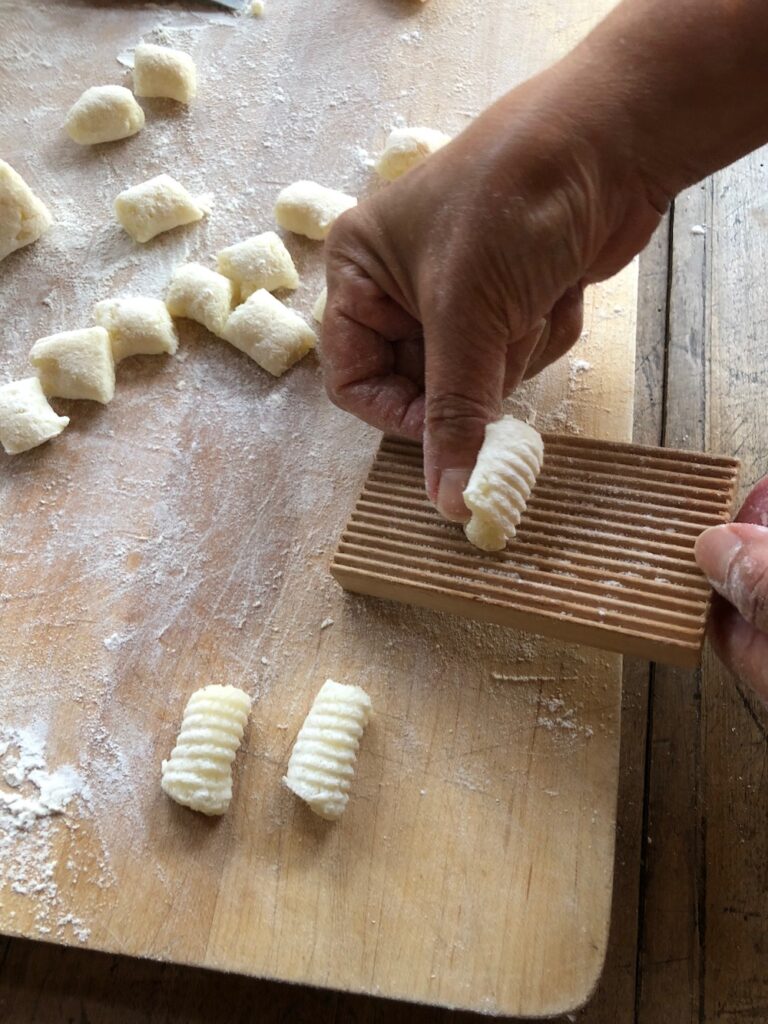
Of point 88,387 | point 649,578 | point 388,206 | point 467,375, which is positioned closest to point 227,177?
point 88,387

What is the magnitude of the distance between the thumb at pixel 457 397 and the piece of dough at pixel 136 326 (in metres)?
0.66

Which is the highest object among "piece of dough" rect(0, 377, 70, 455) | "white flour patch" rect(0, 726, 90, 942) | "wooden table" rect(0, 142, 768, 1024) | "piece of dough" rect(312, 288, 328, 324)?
"piece of dough" rect(312, 288, 328, 324)

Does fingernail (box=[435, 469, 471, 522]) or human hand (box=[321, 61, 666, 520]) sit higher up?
human hand (box=[321, 61, 666, 520])

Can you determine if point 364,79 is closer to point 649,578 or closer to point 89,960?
point 649,578

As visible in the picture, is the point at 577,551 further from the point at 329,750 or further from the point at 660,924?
the point at 660,924

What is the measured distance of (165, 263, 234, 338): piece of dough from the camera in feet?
5.88

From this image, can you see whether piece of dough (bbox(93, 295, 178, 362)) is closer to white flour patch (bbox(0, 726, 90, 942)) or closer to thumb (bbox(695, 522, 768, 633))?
white flour patch (bbox(0, 726, 90, 942))

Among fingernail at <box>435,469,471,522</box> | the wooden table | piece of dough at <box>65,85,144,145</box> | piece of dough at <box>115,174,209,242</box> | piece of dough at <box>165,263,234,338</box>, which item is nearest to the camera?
fingernail at <box>435,469,471,522</box>

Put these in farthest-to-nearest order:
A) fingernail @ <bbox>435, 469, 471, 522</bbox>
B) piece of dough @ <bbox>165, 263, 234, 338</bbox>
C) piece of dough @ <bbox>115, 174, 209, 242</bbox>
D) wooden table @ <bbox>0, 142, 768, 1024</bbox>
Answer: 1. piece of dough @ <bbox>115, 174, 209, 242</bbox>
2. piece of dough @ <bbox>165, 263, 234, 338</bbox>
3. wooden table @ <bbox>0, 142, 768, 1024</bbox>
4. fingernail @ <bbox>435, 469, 471, 522</bbox>

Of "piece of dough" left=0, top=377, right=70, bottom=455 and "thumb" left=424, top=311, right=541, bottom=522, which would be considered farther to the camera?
"piece of dough" left=0, top=377, right=70, bottom=455

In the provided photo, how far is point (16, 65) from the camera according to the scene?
225 centimetres

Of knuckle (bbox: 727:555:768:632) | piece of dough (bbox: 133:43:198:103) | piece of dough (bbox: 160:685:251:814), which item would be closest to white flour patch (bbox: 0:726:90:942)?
piece of dough (bbox: 160:685:251:814)

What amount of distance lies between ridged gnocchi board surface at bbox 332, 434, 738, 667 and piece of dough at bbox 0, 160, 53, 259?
1.00 meters

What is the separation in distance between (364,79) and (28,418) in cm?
115
